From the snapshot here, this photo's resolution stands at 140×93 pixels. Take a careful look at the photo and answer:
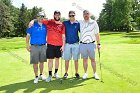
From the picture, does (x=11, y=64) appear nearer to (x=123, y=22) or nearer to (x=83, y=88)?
(x=83, y=88)

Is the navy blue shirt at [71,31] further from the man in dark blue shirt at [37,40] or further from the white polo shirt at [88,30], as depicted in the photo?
the man in dark blue shirt at [37,40]

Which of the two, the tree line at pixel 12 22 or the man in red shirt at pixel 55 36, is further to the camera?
the tree line at pixel 12 22

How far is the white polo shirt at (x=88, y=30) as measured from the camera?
11.3 m

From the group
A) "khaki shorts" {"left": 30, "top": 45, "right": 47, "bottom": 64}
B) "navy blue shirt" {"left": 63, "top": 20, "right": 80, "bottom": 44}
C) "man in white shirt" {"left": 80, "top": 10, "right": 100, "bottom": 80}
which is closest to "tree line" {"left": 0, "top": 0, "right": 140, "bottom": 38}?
"man in white shirt" {"left": 80, "top": 10, "right": 100, "bottom": 80}

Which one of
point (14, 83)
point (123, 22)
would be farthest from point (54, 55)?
point (123, 22)

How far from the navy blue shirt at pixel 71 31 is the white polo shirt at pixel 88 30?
0.58 feet

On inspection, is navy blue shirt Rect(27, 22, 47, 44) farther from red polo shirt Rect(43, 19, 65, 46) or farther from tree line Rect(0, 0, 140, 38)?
tree line Rect(0, 0, 140, 38)

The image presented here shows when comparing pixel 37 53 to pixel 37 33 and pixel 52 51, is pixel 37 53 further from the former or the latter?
pixel 37 33

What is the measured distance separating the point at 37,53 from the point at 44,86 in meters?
1.35

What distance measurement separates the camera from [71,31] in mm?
11328

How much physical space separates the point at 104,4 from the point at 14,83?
4685 inches

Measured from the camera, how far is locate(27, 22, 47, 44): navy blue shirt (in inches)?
427

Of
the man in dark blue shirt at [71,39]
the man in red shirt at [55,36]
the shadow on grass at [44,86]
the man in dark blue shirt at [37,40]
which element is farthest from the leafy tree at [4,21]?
the shadow on grass at [44,86]

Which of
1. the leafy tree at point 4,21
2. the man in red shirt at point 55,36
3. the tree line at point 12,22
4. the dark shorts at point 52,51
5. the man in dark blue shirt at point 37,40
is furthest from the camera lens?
the tree line at point 12,22
